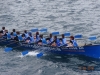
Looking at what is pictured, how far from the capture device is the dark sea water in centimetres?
2919

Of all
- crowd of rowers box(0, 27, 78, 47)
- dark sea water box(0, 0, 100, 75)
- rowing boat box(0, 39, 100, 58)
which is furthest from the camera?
crowd of rowers box(0, 27, 78, 47)

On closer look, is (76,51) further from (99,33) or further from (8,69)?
(99,33)

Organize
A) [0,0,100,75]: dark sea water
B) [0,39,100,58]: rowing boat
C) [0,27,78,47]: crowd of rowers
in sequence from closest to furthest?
1. [0,0,100,75]: dark sea water
2. [0,39,100,58]: rowing boat
3. [0,27,78,47]: crowd of rowers

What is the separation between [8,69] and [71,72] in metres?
7.21

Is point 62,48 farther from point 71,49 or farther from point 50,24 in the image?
point 50,24

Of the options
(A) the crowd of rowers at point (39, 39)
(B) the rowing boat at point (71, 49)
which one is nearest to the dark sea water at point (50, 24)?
(B) the rowing boat at point (71, 49)

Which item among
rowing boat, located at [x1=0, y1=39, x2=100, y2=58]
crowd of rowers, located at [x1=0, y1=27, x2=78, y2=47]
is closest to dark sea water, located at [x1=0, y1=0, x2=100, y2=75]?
rowing boat, located at [x1=0, y1=39, x2=100, y2=58]

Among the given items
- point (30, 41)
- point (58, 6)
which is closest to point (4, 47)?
point (30, 41)

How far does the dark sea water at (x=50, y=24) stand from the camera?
29188 mm

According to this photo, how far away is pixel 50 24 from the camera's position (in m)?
45.6

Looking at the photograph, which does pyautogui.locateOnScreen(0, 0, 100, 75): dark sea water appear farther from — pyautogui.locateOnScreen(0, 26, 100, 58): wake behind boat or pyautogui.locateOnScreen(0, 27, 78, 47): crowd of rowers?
pyautogui.locateOnScreen(0, 27, 78, 47): crowd of rowers

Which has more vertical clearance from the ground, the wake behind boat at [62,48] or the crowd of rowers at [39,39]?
the crowd of rowers at [39,39]

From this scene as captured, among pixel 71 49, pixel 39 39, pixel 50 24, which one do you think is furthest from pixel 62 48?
pixel 50 24

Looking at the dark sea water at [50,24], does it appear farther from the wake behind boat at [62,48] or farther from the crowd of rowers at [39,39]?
the crowd of rowers at [39,39]
